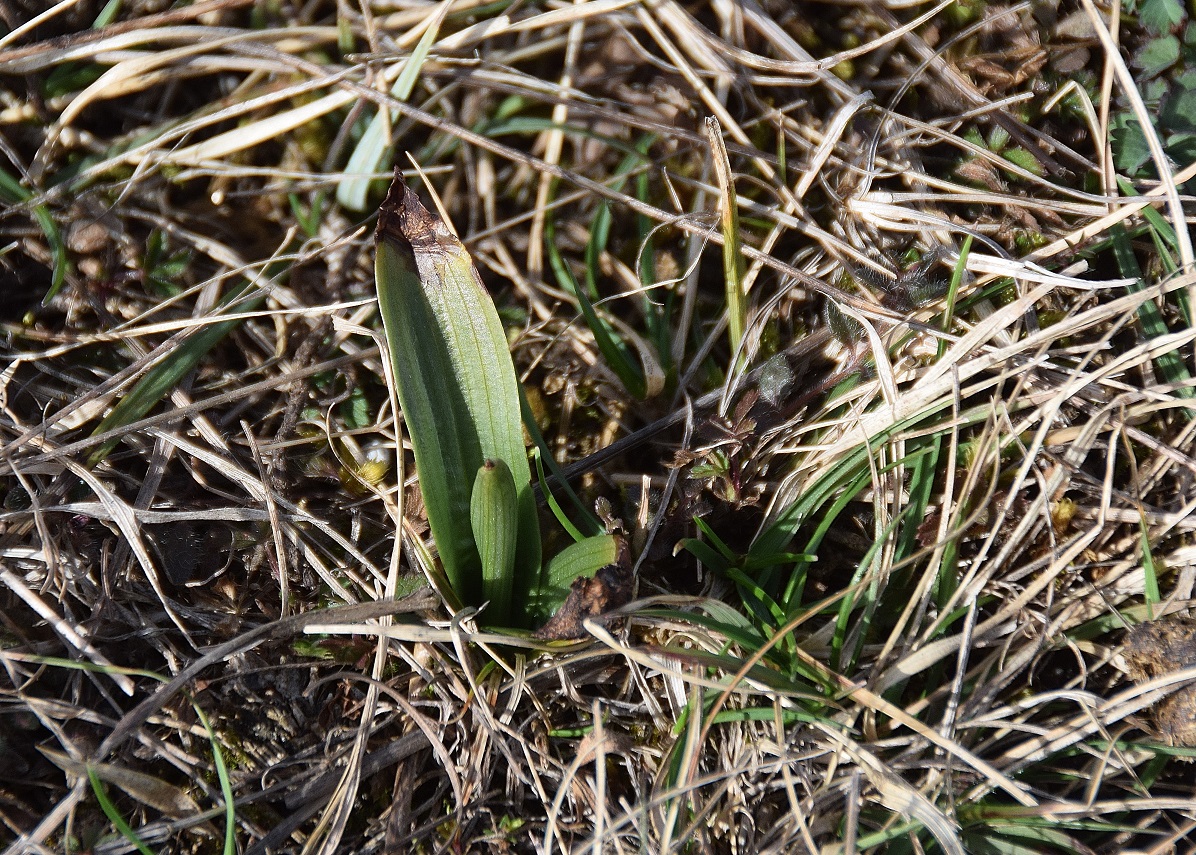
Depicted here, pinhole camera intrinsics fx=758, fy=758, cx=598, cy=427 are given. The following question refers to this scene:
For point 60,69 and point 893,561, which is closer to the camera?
point 893,561

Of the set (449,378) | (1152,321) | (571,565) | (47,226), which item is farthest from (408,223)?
(1152,321)

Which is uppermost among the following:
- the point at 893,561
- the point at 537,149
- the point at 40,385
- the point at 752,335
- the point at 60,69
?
the point at 60,69

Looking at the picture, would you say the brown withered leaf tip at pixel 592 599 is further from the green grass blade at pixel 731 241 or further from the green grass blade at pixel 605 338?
the green grass blade at pixel 731 241

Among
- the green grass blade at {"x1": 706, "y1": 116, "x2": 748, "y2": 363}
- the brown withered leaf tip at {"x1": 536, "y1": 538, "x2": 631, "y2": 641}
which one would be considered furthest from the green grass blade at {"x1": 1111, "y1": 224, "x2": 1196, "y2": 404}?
the brown withered leaf tip at {"x1": 536, "y1": 538, "x2": 631, "y2": 641}

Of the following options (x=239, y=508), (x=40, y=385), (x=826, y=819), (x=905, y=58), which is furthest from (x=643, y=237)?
(x=40, y=385)

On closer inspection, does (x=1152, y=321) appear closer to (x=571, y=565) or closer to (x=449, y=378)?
(x=571, y=565)

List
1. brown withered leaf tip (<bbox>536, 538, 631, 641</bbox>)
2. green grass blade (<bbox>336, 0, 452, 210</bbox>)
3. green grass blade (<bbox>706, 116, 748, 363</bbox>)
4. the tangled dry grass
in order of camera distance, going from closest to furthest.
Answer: brown withered leaf tip (<bbox>536, 538, 631, 641</bbox>) < the tangled dry grass < green grass blade (<bbox>706, 116, 748, 363</bbox>) < green grass blade (<bbox>336, 0, 452, 210</bbox>)

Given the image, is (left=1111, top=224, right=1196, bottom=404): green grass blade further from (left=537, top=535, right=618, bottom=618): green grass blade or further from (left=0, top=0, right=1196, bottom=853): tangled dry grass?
(left=537, top=535, right=618, bottom=618): green grass blade

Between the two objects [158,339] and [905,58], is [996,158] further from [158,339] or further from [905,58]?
[158,339]
